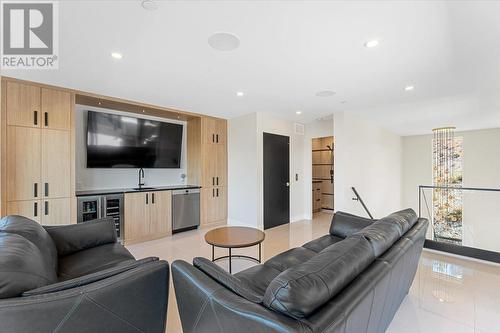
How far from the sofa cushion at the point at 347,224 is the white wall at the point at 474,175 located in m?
2.54

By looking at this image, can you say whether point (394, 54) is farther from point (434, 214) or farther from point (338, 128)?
point (434, 214)

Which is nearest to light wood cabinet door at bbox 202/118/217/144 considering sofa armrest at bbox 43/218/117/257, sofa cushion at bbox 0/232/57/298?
sofa armrest at bbox 43/218/117/257

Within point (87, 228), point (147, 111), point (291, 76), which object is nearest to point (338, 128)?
point (291, 76)

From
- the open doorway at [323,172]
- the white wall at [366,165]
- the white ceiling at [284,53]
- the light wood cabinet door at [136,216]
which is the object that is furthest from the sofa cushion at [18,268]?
the open doorway at [323,172]

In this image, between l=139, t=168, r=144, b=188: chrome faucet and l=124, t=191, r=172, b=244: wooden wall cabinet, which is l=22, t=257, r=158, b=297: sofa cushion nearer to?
l=124, t=191, r=172, b=244: wooden wall cabinet

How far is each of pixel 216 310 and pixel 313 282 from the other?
0.46 m

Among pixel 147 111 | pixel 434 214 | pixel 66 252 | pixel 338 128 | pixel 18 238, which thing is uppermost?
pixel 147 111

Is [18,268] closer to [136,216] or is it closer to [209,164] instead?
[136,216]

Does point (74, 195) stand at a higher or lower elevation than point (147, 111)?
lower

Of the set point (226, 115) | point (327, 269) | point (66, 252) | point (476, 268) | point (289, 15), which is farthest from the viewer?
point (226, 115)

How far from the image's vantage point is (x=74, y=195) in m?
3.41

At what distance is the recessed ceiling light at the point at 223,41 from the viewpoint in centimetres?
201

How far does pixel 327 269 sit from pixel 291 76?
246 cm

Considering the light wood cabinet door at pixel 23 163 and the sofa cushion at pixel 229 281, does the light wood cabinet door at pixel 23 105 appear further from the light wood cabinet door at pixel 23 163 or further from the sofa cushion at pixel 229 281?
the sofa cushion at pixel 229 281
